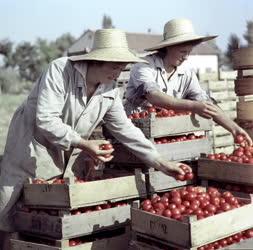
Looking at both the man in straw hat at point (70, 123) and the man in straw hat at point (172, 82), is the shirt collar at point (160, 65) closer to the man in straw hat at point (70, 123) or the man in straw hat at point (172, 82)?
the man in straw hat at point (172, 82)

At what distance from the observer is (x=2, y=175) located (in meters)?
5.11

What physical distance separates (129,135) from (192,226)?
1.56m

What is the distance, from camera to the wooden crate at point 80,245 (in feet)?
15.2

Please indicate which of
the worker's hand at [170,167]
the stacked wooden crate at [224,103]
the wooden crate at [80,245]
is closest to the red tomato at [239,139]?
the worker's hand at [170,167]

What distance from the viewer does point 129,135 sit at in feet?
17.1

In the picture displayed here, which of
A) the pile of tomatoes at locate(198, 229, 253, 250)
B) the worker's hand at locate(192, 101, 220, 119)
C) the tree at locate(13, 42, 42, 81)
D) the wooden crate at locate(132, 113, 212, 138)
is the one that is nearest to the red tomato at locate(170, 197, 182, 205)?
the pile of tomatoes at locate(198, 229, 253, 250)


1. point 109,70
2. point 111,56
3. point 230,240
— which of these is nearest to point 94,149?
point 109,70

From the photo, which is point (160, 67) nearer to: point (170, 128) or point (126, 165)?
point (170, 128)

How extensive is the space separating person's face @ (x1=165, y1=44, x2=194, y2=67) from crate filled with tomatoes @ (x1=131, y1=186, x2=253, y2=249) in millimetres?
1853

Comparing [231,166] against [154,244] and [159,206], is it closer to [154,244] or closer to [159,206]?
[159,206]

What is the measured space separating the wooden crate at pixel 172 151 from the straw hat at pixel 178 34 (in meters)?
1.11

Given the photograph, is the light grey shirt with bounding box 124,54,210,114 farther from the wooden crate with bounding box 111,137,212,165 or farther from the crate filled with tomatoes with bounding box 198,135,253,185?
the crate filled with tomatoes with bounding box 198,135,253,185

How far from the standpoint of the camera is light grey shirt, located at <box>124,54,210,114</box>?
19.5ft

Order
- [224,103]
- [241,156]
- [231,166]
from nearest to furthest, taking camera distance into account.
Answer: [231,166] < [241,156] < [224,103]
